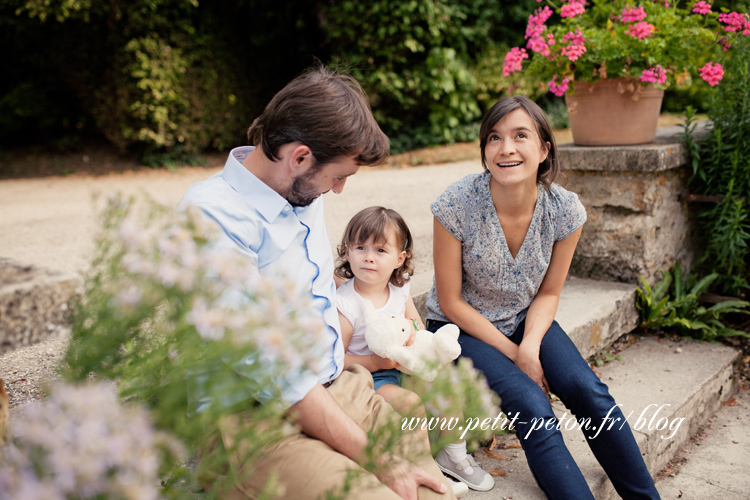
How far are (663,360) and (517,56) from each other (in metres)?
2.02

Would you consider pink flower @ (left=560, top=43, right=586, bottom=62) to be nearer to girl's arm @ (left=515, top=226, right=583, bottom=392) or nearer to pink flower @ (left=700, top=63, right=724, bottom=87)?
pink flower @ (left=700, top=63, right=724, bottom=87)

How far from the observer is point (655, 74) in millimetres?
3039

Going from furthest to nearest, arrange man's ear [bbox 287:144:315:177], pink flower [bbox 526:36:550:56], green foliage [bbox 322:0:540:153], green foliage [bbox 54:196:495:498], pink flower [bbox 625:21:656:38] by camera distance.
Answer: green foliage [bbox 322:0:540:153], pink flower [bbox 526:36:550:56], pink flower [bbox 625:21:656:38], man's ear [bbox 287:144:315:177], green foliage [bbox 54:196:495:498]

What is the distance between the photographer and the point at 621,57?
3.10m

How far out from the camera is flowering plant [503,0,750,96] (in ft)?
10.0

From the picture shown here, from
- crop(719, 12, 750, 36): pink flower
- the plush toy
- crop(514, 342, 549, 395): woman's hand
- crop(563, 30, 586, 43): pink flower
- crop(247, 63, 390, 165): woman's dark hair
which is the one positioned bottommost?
crop(514, 342, 549, 395): woman's hand

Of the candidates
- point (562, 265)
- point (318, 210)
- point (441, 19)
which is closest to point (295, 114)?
point (318, 210)

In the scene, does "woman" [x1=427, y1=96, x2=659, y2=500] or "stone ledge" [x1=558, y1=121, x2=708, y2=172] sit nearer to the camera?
"woman" [x1=427, y1=96, x2=659, y2=500]

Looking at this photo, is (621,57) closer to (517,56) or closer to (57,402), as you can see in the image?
(517,56)

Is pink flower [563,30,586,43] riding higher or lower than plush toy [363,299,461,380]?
higher

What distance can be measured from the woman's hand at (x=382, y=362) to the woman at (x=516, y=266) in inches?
13.3

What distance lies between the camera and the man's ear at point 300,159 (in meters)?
1.53

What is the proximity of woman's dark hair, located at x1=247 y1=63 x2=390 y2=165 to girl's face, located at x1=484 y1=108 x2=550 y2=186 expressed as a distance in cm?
72

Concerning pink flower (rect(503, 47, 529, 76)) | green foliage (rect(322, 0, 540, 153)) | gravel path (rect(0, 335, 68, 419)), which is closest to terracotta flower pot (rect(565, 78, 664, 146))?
pink flower (rect(503, 47, 529, 76))
